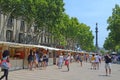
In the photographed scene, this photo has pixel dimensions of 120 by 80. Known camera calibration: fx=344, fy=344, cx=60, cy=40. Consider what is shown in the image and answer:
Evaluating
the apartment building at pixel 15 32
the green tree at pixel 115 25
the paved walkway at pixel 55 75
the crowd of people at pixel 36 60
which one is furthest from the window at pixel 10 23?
the paved walkway at pixel 55 75

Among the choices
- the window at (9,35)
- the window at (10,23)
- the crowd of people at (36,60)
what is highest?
the window at (10,23)

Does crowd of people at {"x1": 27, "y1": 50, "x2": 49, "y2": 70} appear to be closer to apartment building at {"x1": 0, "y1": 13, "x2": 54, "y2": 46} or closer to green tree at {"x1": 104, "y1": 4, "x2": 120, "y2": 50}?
apartment building at {"x1": 0, "y1": 13, "x2": 54, "y2": 46}

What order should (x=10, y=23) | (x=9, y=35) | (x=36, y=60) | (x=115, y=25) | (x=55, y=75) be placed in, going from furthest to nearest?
1. (x=115, y=25)
2. (x=9, y=35)
3. (x=10, y=23)
4. (x=36, y=60)
5. (x=55, y=75)

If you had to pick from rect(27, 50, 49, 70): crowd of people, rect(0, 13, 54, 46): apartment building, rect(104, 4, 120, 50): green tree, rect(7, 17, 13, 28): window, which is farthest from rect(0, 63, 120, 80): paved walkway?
rect(104, 4, 120, 50): green tree

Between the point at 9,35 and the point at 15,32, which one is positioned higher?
the point at 15,32

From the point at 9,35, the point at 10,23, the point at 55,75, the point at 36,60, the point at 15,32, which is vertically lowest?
the point at 55,75

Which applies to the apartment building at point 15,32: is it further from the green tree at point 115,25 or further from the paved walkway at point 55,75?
the paved walkway at point 55,75

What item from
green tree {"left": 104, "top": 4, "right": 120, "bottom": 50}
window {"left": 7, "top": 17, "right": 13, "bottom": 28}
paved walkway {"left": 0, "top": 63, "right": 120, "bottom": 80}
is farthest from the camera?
green tree {"left": 104, "top": 4, "right": 120, "bottom": 50}

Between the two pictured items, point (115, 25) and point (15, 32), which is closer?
point (15, 32)

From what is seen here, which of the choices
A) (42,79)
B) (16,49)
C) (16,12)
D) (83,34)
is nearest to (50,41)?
(83,34)

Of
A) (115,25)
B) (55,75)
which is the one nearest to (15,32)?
(115,25)

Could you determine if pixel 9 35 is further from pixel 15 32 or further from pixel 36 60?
pixel 36 60

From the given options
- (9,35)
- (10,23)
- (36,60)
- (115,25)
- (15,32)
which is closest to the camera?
(36,60)

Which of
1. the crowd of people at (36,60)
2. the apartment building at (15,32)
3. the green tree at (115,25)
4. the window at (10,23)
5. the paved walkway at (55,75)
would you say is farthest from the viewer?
the green tree at (115,25)
